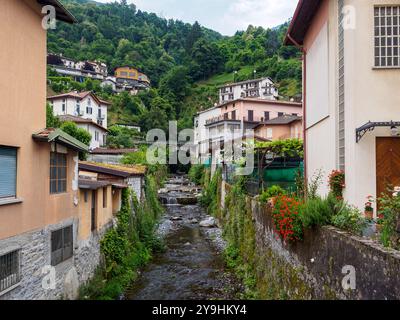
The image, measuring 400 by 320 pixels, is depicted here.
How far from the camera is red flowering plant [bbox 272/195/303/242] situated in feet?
30.1

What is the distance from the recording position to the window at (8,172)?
844cm

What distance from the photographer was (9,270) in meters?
8.30

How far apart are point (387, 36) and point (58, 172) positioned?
11.3m

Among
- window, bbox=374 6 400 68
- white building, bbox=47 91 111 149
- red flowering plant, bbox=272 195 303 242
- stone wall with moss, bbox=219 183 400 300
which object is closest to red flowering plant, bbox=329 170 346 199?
red flowering plant, bbox=272 195 303 242

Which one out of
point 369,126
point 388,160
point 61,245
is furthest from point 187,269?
point 369,126

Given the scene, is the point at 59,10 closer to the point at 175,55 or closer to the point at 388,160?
the point at 388,160

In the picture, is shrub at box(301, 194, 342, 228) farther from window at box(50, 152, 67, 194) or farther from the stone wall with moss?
window at box(50, 152, 67, 194)

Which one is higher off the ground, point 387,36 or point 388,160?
point 387,36

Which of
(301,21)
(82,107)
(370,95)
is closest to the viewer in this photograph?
(370,95)

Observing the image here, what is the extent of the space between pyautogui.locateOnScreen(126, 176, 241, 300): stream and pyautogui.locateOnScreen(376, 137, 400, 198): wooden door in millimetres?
8159

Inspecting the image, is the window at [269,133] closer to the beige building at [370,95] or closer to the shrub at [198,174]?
the shrub at [198,174]

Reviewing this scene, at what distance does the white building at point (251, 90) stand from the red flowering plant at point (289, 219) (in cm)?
6747

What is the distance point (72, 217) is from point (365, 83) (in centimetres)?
1078

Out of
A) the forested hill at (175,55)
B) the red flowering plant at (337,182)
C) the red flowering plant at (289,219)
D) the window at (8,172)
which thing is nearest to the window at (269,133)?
the red flowering plant at (337,182)
